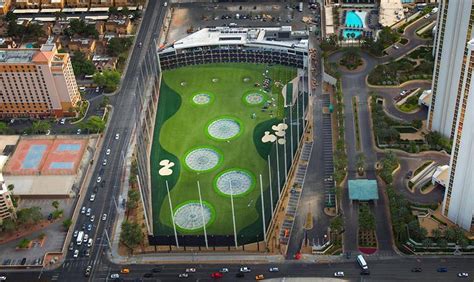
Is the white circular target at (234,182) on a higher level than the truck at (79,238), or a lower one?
higher

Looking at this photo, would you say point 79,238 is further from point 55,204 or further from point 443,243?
point 443,243

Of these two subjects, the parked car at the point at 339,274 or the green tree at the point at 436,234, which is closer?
the parked car at the point at 339,274

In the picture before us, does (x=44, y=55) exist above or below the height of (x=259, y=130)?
above

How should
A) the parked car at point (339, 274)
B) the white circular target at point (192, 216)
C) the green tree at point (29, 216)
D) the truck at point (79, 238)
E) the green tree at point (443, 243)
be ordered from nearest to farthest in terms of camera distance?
the parked car at point (339, 274)
the green tree at point (443, 243)
the truck at point (79, 238)
the white circular target at point (192, 216)
the green tree at point (29, 216)

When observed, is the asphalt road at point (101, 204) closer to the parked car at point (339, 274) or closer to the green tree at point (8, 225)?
the green tree at point (8, 225)

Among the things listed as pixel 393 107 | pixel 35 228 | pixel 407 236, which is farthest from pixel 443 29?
pixel 35 228

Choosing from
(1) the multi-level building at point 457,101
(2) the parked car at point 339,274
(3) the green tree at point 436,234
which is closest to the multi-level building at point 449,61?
(1) the multi-level building at point 457,101

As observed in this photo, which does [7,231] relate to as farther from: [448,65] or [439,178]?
[448,65]
